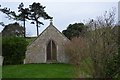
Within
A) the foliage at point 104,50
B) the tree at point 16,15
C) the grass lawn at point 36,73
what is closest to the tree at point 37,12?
the tree at point 16,15

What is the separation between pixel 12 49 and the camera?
22688 mm

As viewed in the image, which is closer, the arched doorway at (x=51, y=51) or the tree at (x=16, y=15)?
the arched doorway at (x=51, y=51)

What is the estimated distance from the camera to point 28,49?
2655cm

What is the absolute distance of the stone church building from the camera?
2667cm

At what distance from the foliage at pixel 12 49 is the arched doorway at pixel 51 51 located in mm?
4105

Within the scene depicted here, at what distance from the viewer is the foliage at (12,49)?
2261cm

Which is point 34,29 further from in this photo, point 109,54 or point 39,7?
point 109,54

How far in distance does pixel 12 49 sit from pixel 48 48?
5.61 meters

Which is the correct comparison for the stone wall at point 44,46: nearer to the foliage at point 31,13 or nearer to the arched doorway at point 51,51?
the arched doorway at point 51,51

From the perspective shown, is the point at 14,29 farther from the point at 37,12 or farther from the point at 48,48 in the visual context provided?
the point at 48,48

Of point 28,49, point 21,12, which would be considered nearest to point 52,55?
point 28,49

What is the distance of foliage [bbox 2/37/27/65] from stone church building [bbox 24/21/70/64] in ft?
9.59

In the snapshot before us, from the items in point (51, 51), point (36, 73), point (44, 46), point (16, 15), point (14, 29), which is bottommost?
point (36, 73)

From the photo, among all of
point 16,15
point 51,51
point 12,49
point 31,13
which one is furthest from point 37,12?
point 12,49
